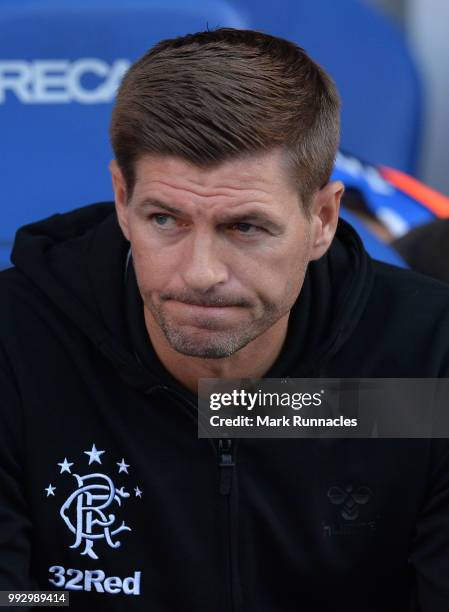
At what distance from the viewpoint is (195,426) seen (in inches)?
59.6

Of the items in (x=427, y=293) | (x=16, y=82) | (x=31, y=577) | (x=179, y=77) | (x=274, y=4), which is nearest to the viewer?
(x=179, y=77)

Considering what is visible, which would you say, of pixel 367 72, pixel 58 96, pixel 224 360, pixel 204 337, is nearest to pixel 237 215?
pixel 204 337

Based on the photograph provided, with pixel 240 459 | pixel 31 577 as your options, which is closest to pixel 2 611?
pixel 31 577

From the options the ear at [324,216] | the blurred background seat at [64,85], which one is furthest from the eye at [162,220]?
the blurred background seat at [64,85]

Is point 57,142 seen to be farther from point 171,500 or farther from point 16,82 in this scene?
point 171,500

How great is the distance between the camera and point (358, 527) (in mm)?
1540

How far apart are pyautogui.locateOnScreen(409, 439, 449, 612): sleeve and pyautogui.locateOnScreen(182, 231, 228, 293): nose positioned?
44 cm

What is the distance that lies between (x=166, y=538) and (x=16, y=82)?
153 centimetres

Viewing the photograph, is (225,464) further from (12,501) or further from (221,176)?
(221,176)

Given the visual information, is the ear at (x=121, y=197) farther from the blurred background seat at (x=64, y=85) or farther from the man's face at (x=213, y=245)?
the blurred background seat at (x=64, y=85)

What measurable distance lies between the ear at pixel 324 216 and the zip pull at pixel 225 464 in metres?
0.30

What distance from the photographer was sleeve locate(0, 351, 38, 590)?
142 centimetres

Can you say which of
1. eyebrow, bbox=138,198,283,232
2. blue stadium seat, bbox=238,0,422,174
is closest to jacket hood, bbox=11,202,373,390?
eyebrow, bbox=138,198,283,232

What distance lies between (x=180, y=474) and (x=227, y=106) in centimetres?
54
